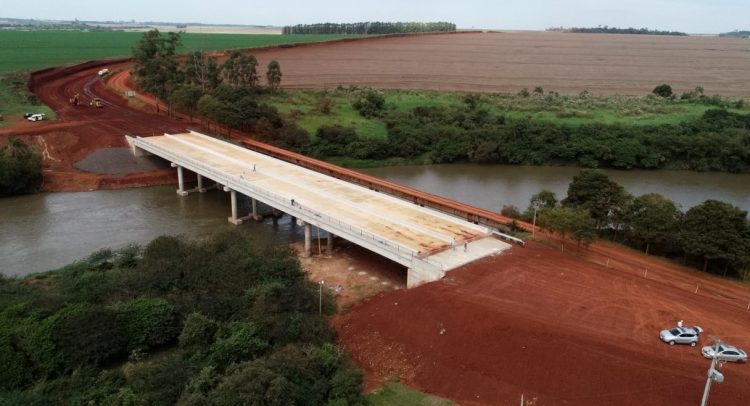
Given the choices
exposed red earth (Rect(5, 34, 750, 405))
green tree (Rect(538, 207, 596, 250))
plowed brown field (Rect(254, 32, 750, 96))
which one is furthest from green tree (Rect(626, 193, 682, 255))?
plowed brown field (Rect(254, 32, 750, 96))

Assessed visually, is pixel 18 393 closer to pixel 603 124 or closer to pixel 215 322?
pixel 215 322

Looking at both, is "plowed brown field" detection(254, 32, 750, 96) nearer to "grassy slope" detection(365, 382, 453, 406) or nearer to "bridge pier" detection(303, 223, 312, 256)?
"bridge pier" detection(303, 223, 312, 256)

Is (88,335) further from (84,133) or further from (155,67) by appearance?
(155,67)

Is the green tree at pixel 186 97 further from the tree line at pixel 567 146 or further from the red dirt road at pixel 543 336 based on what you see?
the red dirt road at pixel 543 336

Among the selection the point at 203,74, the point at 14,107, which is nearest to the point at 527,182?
the point at 203,74

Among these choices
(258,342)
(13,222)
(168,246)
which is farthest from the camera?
(13,222)

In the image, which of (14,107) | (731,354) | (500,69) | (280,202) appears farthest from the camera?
(500,69)

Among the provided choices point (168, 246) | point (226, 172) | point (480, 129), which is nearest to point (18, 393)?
point (168, 246)
